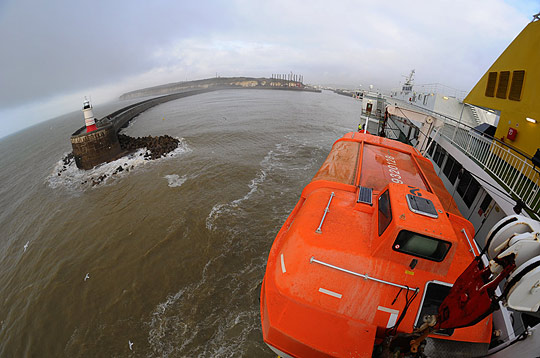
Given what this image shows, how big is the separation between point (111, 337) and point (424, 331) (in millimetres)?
8063

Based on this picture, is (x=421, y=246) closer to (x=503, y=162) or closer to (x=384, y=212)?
(x=384, y=212)

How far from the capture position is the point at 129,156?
20.3 meters

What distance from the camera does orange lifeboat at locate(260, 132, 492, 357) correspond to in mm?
3646

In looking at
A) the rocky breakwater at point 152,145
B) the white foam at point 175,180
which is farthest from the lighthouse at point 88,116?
the white foam at point 175,180

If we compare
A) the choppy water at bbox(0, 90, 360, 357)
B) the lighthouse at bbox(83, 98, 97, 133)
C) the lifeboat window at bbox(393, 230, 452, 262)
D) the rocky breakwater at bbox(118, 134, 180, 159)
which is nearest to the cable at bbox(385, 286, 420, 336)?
the lifeboat window at bbox(393, 230, 452, 262)

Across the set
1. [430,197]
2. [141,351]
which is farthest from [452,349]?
[141,351]

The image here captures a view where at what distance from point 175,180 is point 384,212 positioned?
14.3 metres

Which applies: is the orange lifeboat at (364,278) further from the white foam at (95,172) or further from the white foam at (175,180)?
the white foam at (95,172)

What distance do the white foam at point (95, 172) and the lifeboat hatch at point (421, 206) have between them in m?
14.5

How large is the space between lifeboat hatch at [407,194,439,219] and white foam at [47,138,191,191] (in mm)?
14539

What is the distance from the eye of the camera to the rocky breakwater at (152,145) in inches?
804

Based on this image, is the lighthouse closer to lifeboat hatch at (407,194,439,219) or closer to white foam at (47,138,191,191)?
white foam at (47,138,191,191)

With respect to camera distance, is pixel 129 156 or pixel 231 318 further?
pixel 129 156

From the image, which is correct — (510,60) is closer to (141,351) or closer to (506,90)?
(506,90)
